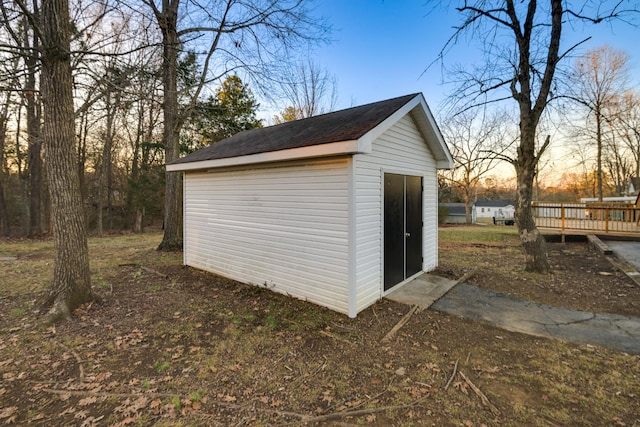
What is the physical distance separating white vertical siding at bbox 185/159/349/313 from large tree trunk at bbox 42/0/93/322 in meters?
2.36

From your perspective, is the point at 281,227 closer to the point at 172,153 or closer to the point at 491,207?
the point at 172,153

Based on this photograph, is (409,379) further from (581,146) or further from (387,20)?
(581,146)

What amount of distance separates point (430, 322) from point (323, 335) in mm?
1553

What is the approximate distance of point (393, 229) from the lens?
5035mm

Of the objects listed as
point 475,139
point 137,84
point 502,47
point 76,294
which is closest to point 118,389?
point 76,294

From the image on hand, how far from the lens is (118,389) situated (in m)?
2.59

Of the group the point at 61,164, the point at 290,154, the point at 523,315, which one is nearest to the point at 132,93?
the point at 61,164

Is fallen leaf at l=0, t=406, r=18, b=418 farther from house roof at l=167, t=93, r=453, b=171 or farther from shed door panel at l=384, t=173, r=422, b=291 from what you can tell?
shed door panel at l=384, t=173, r=422, b=291

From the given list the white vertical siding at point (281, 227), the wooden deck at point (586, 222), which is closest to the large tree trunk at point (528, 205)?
the white vertical siding at point (281, 227)

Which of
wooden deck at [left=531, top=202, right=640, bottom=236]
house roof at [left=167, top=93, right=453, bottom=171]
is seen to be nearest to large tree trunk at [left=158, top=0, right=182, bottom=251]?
house roof at [left=167, top=93, right=453, bottom=171]

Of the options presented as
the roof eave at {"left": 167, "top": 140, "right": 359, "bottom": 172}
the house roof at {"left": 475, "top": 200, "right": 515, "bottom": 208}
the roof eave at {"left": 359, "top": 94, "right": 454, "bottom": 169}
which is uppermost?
the roof eave at {"left": 359, "top": 94, "right": 454, "bottom": 169}

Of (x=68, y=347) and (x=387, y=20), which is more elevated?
(x=387, y=20)

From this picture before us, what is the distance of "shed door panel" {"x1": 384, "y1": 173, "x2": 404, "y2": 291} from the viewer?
15.9 ft

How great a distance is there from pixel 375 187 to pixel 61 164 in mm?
4670
